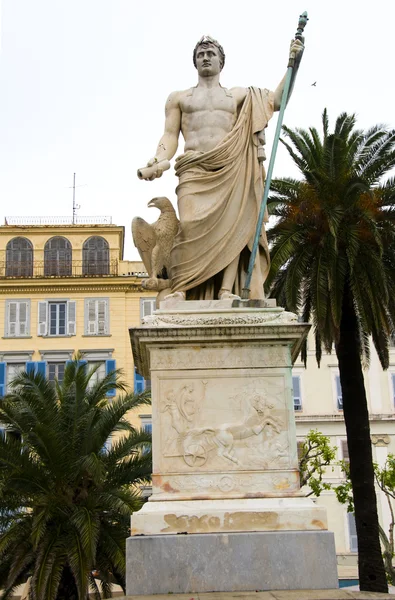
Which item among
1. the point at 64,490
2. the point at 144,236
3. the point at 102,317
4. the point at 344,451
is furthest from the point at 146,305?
the point at 144,236

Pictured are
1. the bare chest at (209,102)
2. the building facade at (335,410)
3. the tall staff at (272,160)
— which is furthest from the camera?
the building facade at (335,410)

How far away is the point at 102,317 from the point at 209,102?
35348mm

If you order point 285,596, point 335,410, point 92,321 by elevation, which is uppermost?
point 92,321

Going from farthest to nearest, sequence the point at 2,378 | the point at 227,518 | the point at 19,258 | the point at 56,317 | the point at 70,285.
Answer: the point at 19,258 < the point at 70,285 < the point at 56,317 < the point at 2,378 < the point at 227,518

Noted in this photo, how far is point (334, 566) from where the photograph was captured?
7629 mm

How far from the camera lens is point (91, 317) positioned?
147 ft

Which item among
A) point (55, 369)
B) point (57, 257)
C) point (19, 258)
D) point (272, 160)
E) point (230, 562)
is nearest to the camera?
point (230, 562)

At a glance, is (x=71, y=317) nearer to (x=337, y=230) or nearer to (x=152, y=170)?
(x=337, y=230)

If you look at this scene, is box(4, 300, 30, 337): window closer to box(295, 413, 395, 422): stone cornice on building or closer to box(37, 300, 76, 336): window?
box(37, 300, 76, 336): window

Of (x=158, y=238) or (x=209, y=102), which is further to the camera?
(x=209, y=102)

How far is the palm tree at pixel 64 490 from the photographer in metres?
18.8

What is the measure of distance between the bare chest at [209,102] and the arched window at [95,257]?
3619 centimetres

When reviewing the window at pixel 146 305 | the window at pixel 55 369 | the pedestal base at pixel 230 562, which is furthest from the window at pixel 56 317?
the pedestal base at pixel 230 562

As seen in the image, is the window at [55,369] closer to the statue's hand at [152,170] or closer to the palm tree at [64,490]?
the palm tree at [64,490]
